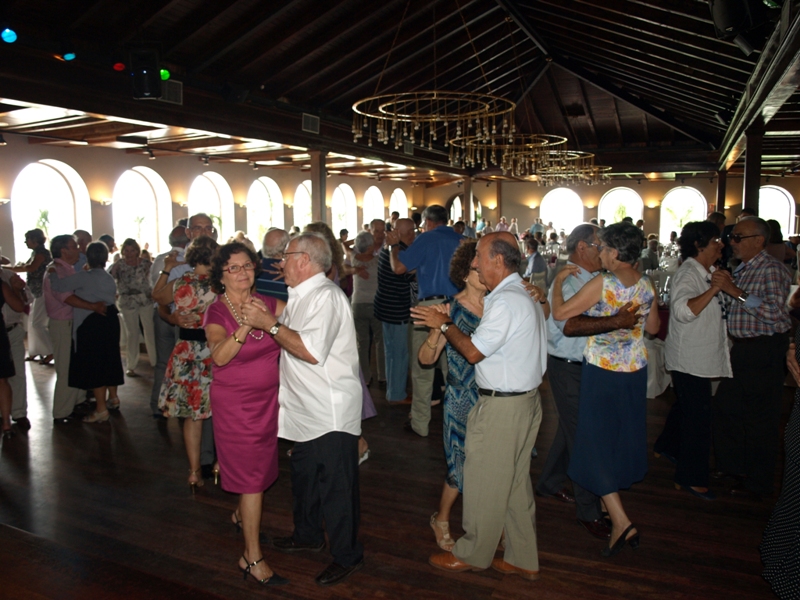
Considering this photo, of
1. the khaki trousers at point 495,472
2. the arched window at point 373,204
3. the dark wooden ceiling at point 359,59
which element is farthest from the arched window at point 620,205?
the khaki trousers at point 495,472

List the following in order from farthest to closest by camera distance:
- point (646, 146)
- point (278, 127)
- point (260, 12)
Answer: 1. point (646, 146)
2. point (278, 127)
3. point (260, 12)

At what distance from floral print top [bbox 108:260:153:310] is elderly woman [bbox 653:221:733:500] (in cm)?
537

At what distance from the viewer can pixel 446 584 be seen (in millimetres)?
2859

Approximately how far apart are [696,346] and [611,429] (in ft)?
3.18

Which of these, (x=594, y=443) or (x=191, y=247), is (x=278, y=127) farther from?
(x=594, y=443)

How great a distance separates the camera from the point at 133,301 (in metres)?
7.06

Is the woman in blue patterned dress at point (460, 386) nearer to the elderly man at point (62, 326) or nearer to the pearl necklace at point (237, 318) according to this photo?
the pearl necklace at point (237, 318)

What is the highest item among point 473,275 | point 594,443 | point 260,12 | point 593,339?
point 260,12

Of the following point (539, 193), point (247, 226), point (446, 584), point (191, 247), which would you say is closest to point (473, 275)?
point (446, 584)

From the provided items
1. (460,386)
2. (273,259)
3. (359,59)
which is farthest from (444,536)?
(359,59)

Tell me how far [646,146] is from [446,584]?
16.4 meters

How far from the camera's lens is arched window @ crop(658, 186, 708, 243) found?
883 inches

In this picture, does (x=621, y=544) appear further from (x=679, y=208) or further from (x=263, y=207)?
(x=679, y=208)

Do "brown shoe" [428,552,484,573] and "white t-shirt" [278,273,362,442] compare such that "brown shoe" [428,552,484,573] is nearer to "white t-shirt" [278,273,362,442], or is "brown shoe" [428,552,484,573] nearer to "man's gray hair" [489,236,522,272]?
"white t-shirt" [278,273,362,442]
